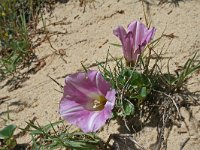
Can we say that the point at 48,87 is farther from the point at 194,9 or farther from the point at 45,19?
the point at 194,9

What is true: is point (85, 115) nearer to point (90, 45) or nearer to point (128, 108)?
point (128, 108)

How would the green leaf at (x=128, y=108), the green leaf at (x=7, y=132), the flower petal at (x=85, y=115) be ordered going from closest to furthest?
the flower petal at (x=85, y=115) → the green leaf at (x=128, y=108) → the green leaf at (x=7, y=132)

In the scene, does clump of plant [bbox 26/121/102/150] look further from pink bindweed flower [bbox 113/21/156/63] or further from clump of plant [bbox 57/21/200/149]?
pink bindweed flower [bbox 113/21/156/63]

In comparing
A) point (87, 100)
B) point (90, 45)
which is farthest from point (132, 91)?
point (90, 45)

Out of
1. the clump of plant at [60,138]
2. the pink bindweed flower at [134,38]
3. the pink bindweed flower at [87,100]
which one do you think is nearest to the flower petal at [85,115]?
the pink bindweed flower at [87,100]

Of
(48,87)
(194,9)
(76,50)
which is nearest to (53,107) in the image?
(48,87)

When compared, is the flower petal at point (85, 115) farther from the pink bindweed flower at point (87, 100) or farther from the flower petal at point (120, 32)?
the flower petal at point (120, 32)

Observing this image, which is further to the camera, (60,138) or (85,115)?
(60,138)
